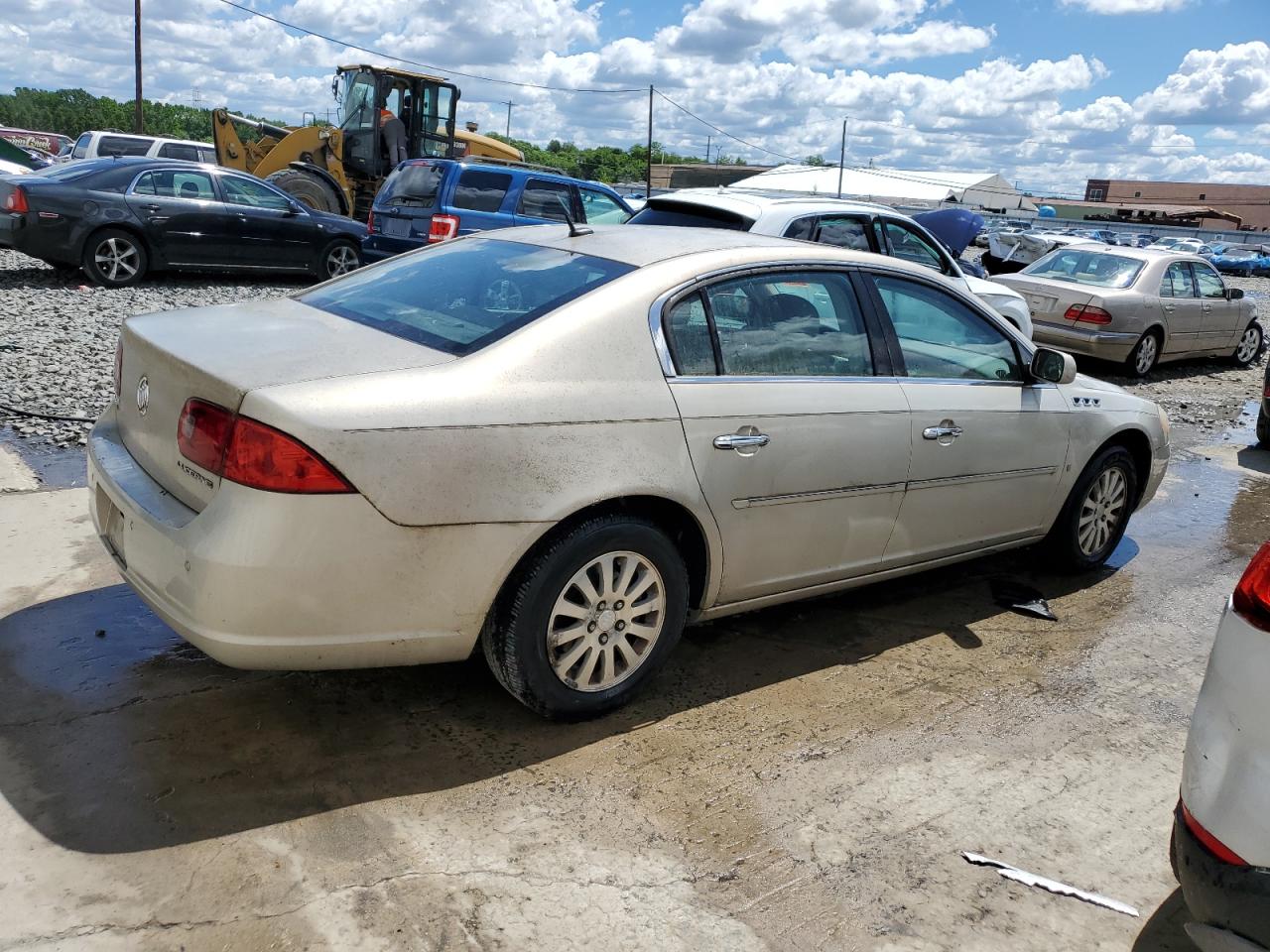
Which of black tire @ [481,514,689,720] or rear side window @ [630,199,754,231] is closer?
black tire @ [481,514,689,720]

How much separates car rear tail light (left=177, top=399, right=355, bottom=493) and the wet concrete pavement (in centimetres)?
92

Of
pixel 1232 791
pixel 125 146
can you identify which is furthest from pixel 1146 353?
pixel 125 146

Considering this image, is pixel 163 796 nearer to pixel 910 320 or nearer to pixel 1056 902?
pixel 1056 902

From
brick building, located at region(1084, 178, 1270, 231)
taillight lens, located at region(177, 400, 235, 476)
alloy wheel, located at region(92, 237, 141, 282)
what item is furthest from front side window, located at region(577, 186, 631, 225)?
brick building, located at region(1084, 178, 1270, 231)

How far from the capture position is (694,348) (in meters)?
3.63

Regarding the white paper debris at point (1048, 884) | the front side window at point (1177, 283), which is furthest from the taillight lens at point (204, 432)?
the front side window at point (1177, 283)

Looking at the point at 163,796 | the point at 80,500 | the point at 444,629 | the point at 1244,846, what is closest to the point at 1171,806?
the point at 1244,846

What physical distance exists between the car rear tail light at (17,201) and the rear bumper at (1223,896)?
12.2m

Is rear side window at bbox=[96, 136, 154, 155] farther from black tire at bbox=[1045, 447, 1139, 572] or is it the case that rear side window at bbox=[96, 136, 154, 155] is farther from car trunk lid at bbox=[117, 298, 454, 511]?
black tire at bbox=[1045, 447, 1139, 572]

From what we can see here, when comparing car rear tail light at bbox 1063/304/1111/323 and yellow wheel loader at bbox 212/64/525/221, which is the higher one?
yellow wheel loader at bbox 212/64/525/221

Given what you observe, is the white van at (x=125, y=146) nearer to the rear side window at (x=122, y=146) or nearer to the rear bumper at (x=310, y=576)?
the rear side window at (x=122, y=146)

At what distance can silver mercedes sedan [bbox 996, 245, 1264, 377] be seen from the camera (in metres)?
11.8

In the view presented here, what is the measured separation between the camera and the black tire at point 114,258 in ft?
37.9

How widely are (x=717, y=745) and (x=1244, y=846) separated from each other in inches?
66.2
